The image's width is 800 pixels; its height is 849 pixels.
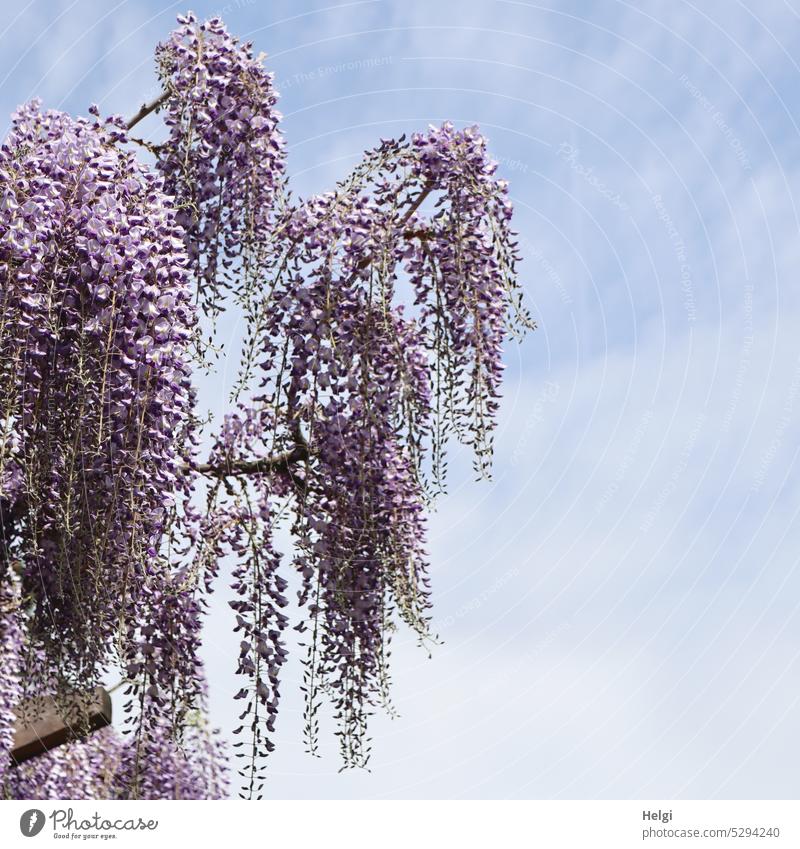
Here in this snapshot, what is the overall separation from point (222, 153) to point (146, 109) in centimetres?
61

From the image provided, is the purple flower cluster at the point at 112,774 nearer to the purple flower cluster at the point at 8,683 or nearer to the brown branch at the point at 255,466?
the purple flower cluster at the point at 8,683

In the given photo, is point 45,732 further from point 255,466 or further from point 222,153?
point 222,153

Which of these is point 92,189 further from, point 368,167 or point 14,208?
point 368,167

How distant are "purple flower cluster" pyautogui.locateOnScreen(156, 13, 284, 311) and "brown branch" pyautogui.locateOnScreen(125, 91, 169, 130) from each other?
0.07 metres

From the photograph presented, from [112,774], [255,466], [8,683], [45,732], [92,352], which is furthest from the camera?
[112,774]

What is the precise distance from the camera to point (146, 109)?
5.77 metres

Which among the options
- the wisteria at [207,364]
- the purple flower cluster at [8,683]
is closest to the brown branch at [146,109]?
the wisteria at [207,364]

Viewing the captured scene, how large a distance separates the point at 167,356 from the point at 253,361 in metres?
0.74

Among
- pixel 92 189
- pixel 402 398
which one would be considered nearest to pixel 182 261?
pixel 92 189

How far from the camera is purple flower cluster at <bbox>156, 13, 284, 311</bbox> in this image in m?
5.47

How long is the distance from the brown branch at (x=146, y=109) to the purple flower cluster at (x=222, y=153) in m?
0.07

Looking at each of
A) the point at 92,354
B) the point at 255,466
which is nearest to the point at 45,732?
the point at 255,466

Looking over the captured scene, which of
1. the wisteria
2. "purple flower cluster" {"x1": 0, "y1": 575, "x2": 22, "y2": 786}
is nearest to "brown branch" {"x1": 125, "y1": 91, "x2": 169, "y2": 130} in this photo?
the wisteria

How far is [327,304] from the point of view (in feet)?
17.0
